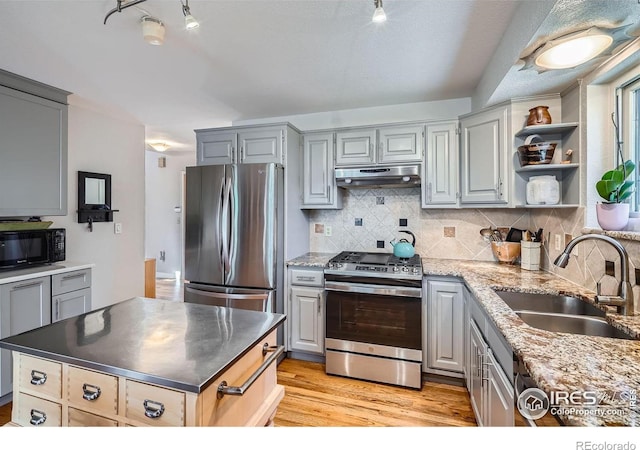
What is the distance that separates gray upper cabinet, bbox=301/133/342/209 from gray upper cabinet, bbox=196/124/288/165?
0.32 meters

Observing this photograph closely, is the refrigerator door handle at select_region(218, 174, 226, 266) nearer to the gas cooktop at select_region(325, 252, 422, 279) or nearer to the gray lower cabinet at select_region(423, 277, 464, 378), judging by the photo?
the gas cooktop at select_region(325, 252, 422, 279)

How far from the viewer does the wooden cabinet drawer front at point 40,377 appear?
39.8 inches

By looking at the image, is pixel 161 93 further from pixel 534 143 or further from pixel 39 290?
pixel 534 143

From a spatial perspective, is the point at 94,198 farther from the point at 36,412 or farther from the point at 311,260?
the point at 36,412

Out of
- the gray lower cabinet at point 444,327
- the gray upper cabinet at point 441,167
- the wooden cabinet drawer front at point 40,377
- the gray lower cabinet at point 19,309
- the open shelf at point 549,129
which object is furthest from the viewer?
the gray upper cabinet at point 441,167

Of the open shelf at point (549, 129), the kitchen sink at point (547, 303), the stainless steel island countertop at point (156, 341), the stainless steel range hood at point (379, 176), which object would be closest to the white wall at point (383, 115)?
the stainless steel range hood at point (379, 176)

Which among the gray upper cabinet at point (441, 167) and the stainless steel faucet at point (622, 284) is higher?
the gray upper cabinet at point (441, 167)

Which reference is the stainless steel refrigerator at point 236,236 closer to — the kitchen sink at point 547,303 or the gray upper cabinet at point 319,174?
the gray upper cabinet at point 319,174

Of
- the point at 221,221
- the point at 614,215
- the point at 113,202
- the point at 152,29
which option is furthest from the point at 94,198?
the point at 614,215

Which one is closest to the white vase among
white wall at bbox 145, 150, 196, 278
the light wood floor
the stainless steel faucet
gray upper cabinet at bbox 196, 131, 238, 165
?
the stainless steel faucet

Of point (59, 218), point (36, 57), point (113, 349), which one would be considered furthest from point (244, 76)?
point (59, 218)

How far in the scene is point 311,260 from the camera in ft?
9.45

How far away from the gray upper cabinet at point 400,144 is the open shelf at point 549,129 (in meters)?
0.77

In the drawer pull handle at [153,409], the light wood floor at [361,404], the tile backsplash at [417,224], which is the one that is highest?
the tile backsplash at [417,224]
